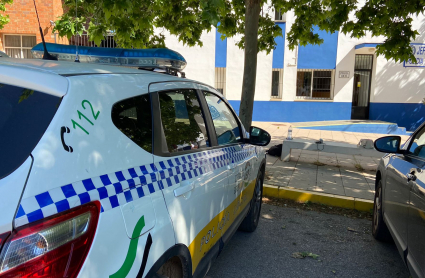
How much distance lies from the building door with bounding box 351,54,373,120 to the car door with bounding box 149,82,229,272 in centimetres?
1523

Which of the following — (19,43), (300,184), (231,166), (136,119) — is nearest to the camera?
(136,119)

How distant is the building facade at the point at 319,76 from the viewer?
15.2m

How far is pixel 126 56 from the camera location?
2.79 metres

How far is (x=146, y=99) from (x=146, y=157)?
38 centimetres

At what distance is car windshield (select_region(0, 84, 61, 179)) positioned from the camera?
1.33m

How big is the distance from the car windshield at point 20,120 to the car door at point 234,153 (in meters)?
1.70

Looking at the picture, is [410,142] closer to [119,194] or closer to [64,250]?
[119,194]

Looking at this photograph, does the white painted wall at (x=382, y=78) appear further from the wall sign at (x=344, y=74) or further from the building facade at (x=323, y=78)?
the wall sign at (x=344, y=74)

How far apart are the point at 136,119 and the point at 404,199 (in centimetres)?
243

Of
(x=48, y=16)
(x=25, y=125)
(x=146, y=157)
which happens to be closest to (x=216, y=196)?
(x=146, y=157)

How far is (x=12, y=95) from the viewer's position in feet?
4.89

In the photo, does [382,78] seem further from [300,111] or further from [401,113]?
[300,111]

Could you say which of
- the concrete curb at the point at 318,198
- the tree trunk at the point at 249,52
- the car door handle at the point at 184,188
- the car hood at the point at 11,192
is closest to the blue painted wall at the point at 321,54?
the tree trunk at the point at 249,52

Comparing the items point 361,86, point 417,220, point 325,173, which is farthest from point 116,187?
point 361,86
